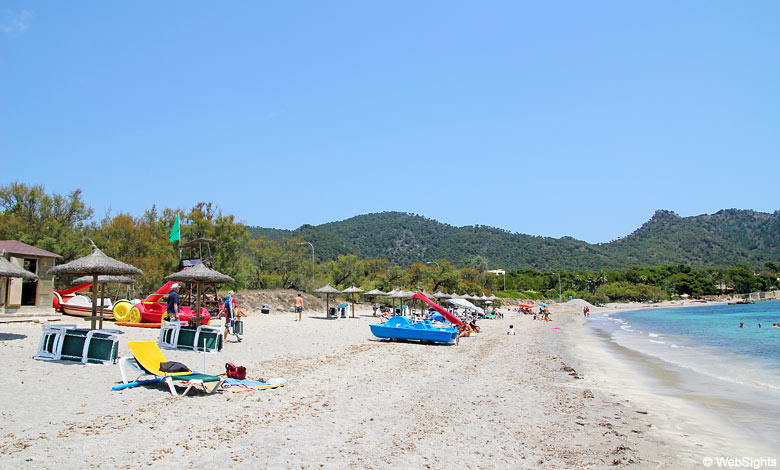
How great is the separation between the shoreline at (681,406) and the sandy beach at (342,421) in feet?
0.19

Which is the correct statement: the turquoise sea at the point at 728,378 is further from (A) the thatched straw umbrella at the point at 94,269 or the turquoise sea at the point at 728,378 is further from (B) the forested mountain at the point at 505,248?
(B) the forested mountain at the point at 505,248

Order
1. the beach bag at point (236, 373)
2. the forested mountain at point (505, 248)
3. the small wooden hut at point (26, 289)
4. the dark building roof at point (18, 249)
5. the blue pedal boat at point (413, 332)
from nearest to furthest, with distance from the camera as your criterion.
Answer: the beach bag at point (236, 373)
the blue pedal boat at point (413, 332)
the small wooden hut at point (26, 289)
the dark building roof at point (18, 249)
the forested mountain at point (505, 248)

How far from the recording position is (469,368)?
43.2ft

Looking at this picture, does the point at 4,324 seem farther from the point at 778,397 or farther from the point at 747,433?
the point at 778,397

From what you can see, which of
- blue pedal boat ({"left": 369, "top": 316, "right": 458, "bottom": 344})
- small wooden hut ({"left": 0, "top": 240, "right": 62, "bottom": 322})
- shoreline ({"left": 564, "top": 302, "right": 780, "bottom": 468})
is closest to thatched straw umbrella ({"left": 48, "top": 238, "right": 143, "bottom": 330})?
blue pedal boat ({"left": 369, "top": 316, "right": 458, "bottom": 344})

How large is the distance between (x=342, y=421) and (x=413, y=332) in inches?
457

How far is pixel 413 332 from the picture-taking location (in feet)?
61.0

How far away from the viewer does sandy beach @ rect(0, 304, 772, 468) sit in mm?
5574

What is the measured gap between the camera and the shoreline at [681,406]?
6.87 metres

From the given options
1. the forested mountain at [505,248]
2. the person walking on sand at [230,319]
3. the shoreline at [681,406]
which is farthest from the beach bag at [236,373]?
the forested mountain at [505,248]

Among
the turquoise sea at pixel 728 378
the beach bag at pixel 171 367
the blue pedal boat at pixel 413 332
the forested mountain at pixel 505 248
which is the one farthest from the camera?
the forested mountain at pixel 505 248

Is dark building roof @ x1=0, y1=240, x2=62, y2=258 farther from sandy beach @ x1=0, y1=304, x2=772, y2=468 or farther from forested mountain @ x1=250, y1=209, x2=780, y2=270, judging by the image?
forested mountain @ x1=250, y1=209, x2=780, y2=270

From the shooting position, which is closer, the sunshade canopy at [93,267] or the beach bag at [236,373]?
the beach bag at [236,373]

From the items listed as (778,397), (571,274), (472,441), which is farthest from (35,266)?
(571,274)
